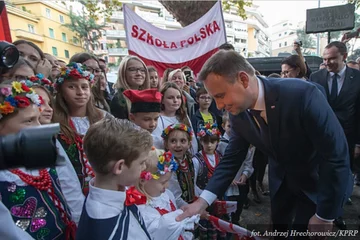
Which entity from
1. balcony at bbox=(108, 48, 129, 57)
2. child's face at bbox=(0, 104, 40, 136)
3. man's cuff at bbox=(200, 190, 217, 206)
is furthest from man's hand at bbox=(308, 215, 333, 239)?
balcony at bbox=(108, 48, 129, 57)

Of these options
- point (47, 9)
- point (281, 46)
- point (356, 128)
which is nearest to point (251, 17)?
point (281, 46)

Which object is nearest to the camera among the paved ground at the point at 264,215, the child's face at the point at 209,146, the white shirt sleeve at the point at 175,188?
the white shirt sleeve at the point at 175,188

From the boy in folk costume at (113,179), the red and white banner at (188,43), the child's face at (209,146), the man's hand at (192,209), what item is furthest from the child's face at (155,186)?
the red and white banner at (188,43)

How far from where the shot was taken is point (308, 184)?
1719 mm

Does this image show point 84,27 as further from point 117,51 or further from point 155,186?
point 155,186

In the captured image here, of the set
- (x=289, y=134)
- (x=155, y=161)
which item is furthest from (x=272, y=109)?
(x=155, y=161)

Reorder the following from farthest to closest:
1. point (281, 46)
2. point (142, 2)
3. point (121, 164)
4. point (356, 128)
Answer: point (281, 46)
point (142, 2)
point (356, 128)
point (121, 164)

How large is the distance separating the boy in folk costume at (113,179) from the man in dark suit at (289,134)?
1.39ft

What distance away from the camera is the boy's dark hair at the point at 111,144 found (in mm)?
1223

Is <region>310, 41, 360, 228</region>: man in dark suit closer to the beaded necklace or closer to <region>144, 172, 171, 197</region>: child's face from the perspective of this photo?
<region>144, 172, 171, 197</region>: child's face

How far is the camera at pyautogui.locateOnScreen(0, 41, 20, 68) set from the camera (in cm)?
144

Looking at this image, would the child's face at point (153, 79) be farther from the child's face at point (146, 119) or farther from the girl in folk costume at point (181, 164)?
the girl in folk costume at point (181, 164)

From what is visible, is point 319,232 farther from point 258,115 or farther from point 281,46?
point 281,46

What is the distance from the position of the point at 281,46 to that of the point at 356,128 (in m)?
79.3
